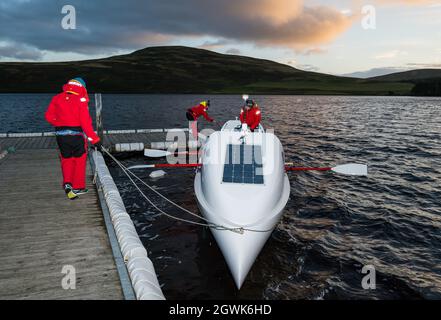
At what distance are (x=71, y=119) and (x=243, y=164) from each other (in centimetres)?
485

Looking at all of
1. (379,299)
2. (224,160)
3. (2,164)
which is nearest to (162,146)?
(2,164)

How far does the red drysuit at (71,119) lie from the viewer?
8.28m

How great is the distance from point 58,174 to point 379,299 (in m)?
12.0

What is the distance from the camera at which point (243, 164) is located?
912 cm

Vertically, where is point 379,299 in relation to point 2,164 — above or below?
below

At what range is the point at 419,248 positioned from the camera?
10633 mm

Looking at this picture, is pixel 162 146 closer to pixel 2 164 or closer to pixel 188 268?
pixel 2 164

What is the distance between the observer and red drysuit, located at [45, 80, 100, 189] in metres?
8.28

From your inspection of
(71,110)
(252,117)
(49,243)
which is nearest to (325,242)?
(252,117)

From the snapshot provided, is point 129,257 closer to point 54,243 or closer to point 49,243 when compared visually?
point 54,243

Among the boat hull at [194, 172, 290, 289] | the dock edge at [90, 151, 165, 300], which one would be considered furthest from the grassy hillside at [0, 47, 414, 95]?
the boat hull at [194, 172, 290, 289]

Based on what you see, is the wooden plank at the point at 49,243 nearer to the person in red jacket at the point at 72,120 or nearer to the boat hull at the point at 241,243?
the person in red jacket at the point at 72,120

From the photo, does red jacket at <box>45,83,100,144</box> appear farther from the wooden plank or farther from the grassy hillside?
the grassy hillside
